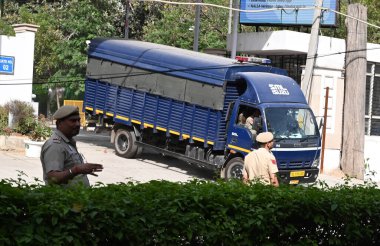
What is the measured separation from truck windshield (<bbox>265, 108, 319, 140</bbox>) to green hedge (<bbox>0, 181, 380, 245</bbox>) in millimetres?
10534

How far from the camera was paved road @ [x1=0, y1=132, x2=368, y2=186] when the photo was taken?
18812 mm

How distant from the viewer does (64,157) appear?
611 centimetres

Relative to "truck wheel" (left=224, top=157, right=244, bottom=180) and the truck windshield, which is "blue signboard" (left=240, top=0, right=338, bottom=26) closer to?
the truck windshield

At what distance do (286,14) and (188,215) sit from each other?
20597mm

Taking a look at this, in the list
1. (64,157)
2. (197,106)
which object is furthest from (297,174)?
(64,157)

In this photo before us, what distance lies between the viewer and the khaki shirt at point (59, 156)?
602cm

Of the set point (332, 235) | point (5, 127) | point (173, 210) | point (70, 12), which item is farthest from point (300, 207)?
point (70, 12)

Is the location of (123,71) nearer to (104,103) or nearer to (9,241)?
(104,103)

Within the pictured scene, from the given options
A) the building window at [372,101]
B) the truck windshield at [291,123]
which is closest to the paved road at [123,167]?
the truck windshield at [291,123]

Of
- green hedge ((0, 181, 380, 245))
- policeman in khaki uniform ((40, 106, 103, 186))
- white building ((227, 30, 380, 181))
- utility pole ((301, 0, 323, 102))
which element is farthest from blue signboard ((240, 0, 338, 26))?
policeman in khaki uniform ((40, 106, 103, 186))

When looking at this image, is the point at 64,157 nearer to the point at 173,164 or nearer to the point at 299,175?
the point at 299,175

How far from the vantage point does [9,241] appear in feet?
15.1

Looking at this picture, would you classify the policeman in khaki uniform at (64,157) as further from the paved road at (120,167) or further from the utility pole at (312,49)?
the utility pole at (312,49)

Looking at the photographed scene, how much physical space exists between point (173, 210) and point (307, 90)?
53.6 feet
